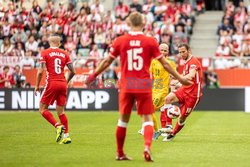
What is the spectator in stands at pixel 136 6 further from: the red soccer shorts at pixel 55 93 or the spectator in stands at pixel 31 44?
the red soccer shorts at pixel 55 93

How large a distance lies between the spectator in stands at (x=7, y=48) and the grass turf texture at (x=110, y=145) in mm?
7289

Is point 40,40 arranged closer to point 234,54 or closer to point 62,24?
point 62,24

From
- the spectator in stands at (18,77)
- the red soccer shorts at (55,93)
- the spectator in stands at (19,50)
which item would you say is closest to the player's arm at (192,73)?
the red soccer shorts at (55,93)

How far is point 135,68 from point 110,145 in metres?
3.63

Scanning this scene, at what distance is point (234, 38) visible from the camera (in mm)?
31047

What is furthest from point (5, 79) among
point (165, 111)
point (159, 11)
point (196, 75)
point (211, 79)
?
point (196, 75)

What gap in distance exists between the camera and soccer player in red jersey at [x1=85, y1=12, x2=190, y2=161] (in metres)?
12.2

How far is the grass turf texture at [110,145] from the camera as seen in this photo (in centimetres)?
1263

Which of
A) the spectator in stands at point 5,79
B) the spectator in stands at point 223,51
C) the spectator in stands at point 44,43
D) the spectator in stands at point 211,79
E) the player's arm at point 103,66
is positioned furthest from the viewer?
the spectator in stands at point 44,43

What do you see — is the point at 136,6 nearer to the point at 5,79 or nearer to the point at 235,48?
the point at 235,48

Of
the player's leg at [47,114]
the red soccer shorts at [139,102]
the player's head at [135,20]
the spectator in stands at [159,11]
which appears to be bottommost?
the player's leg at [47,114]

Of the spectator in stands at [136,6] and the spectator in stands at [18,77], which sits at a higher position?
the spectator in stands at [136,6]

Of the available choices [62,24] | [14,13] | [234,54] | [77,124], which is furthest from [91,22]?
[77,124]

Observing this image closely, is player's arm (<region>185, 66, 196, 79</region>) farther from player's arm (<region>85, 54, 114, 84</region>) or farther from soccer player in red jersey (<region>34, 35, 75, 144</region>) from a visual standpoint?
player's arm (<region>85, 54, 114, 84</region>)
